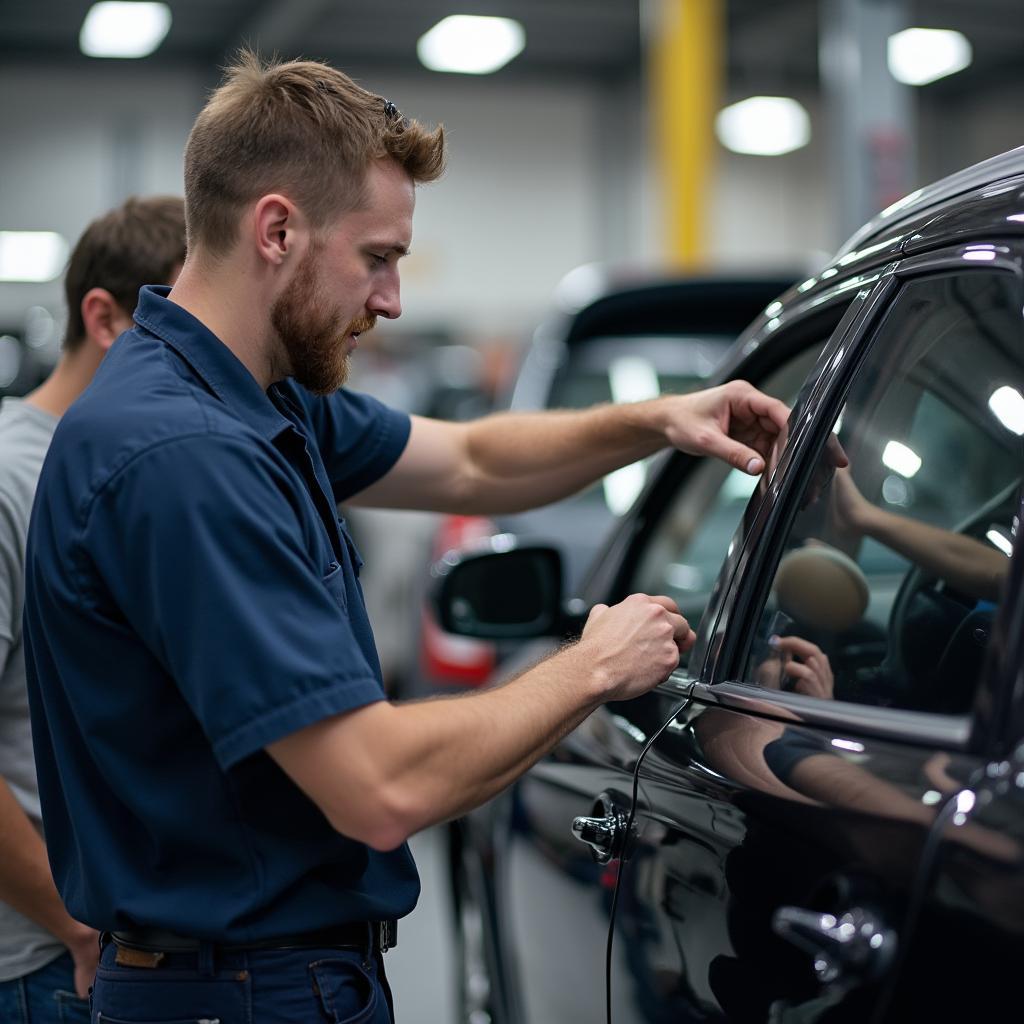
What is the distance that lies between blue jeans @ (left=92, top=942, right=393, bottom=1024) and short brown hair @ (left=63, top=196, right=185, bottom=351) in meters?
1.06

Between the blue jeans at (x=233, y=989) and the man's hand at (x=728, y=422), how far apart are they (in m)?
0.88

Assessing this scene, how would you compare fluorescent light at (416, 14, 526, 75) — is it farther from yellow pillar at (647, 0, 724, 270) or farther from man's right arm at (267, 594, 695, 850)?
man's right arm at (267, 594, 695, 850)

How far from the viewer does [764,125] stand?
1902 cm

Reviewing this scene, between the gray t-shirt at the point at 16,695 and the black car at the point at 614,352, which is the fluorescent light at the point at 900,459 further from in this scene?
the black car at the point at 614,352

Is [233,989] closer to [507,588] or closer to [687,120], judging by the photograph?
[507,588]

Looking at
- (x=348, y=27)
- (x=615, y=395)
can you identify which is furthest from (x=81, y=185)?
(x=615, y=395)

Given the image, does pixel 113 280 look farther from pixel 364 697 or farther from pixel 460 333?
pixel 460 333

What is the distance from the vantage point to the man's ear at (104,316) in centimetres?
231

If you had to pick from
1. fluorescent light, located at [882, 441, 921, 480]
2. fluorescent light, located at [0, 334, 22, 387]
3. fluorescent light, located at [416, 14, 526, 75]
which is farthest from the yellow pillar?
fluorescent light, located at [882, 441, 921, 480]

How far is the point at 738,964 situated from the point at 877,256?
0.86 metres

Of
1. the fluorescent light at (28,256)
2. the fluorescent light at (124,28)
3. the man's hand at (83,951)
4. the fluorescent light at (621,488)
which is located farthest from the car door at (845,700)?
the fluorescent light at (28,256)

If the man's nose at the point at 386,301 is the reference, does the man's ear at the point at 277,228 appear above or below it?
above

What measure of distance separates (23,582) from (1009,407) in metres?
1.33

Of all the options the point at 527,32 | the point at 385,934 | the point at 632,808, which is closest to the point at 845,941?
the point at 632,808
